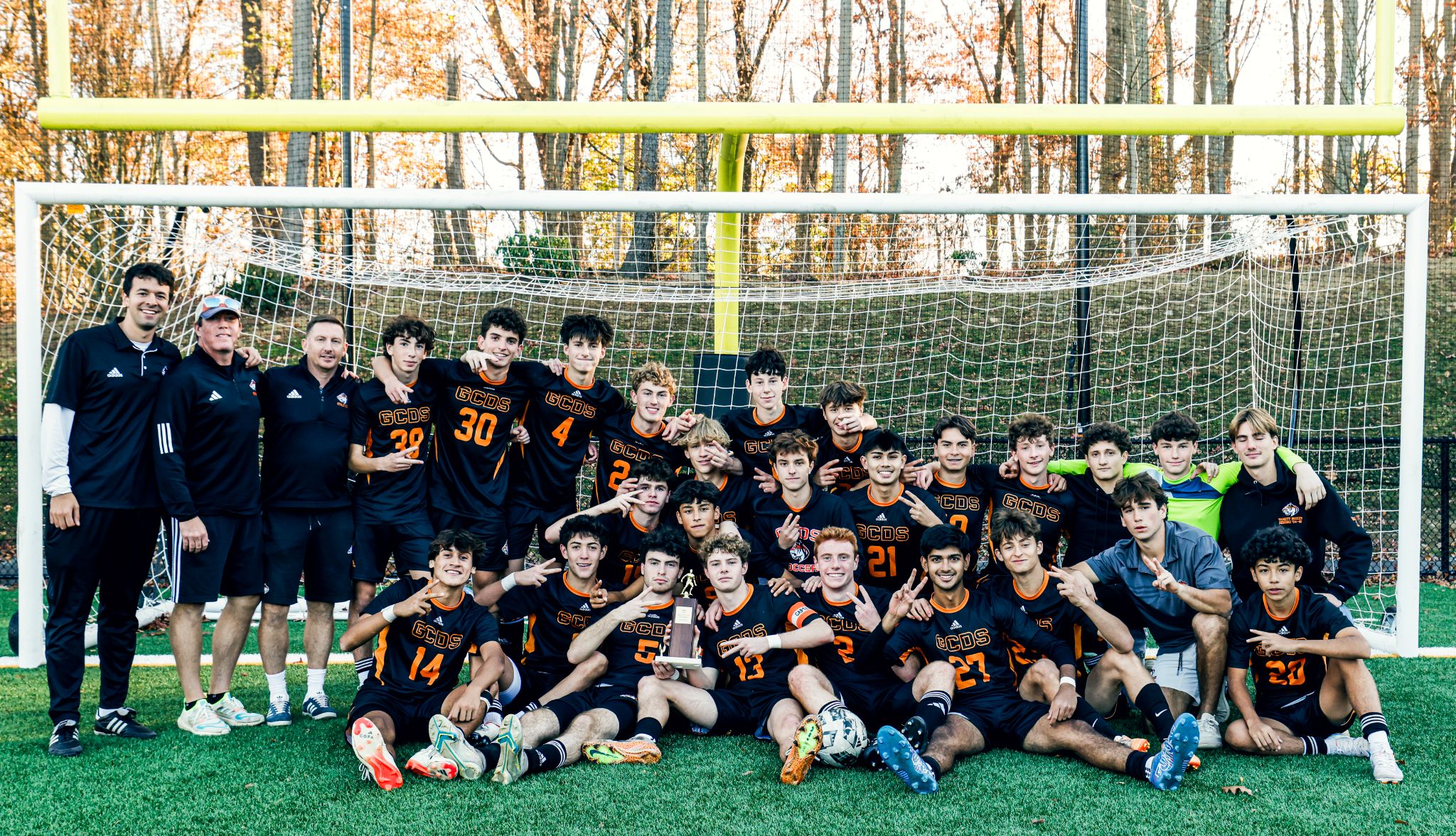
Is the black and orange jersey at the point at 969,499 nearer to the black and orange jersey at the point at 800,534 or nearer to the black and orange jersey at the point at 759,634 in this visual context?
the black and orange jersey at the point at 800,534

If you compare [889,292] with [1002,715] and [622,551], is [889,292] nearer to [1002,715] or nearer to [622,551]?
[622,551]

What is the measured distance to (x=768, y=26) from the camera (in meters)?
14.8

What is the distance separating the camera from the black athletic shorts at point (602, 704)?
4.20m

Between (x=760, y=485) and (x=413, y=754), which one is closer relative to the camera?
(x=413, y=754)

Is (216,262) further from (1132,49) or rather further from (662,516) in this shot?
(1132,49)

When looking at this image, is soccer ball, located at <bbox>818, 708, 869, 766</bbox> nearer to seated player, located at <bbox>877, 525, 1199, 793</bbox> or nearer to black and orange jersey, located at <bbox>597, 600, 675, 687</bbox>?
seated player, located at <bbox>877, 525, 1199, 793</bbox>

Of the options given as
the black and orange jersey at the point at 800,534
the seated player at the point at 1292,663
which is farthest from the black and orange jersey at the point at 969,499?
the seated player at the point at 1292,663

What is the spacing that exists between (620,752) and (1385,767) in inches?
110

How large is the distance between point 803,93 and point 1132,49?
14.5 ft

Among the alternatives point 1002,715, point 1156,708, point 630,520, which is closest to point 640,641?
point 630,520

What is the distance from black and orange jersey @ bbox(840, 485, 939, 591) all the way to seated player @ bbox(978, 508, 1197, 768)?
0.39 meters

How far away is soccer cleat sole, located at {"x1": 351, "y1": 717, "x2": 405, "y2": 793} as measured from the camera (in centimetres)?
374

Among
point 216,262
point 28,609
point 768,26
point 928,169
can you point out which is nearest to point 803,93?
point 768,26

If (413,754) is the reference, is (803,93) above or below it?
above
